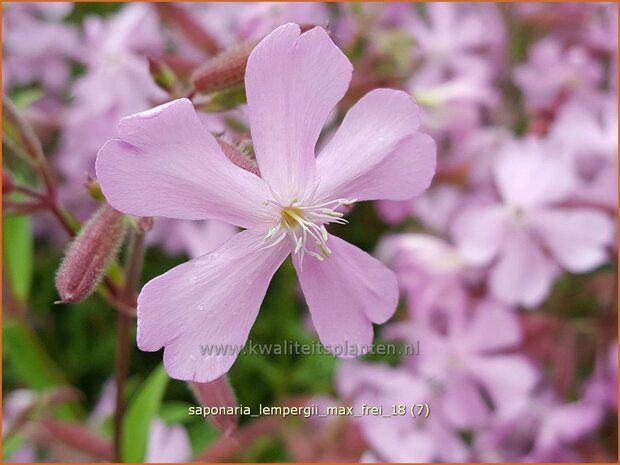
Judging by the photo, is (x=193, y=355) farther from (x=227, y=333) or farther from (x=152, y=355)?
(x=152, y=355)

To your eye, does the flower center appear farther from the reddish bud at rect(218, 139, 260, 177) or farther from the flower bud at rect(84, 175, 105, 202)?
the flower bud at rect(84, 175, 105, 202)

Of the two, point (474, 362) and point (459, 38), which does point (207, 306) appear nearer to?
point (474, 362)

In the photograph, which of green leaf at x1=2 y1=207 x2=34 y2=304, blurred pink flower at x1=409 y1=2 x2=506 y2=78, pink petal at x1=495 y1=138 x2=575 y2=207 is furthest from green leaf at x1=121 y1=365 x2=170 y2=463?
blurred pink flower at x1=409 y1=2 x2=506 y2=78

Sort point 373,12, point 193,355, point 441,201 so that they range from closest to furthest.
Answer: point 193,355 < point 373,12 < point 441,201

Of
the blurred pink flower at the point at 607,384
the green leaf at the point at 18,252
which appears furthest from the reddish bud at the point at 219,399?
the blurred pink flower at the point at 607,384

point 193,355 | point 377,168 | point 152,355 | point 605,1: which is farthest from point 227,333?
point 605,1

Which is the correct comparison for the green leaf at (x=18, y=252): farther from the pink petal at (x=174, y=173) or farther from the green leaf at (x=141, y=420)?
the pink petal at (x=174, y=173)

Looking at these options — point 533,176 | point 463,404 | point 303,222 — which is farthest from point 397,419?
point 303,222
